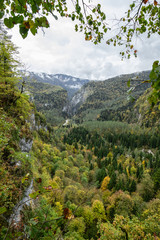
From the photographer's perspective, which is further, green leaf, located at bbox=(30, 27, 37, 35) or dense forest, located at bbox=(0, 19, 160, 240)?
dense forest, located at bbox=(0, 19, 160, 240)

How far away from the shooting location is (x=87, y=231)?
74.5ft

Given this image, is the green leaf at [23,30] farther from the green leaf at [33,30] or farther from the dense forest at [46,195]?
the dense forest at [46,195]

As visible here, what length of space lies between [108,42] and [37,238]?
19.5ft

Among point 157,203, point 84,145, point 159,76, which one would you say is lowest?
point 84,145

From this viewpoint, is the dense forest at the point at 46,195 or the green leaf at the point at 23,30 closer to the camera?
the green leaf at the point at 23,30

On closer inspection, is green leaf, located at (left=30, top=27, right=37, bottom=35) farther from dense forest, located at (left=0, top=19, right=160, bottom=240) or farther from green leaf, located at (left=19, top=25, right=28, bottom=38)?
dense forest, located at (left=0, top=19, right=160, bottom=240)

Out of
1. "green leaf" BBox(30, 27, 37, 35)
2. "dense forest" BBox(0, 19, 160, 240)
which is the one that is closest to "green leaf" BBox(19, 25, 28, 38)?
"green leaf" BBox(30, 27, 37, 35)

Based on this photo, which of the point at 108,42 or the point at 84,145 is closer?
the point at 108,42

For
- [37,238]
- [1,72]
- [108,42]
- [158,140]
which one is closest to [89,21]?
[108,42]

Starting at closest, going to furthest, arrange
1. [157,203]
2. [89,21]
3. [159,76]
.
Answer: [159,76], [89,21], [157,203]

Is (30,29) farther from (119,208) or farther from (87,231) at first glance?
(119,208)

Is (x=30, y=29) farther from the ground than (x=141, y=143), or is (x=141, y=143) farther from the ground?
(x=30, y=29)

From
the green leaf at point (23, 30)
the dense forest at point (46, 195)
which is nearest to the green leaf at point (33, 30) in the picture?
the green leaf at point (23, 30)

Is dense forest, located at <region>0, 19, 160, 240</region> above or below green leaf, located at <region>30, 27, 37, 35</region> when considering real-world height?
below
